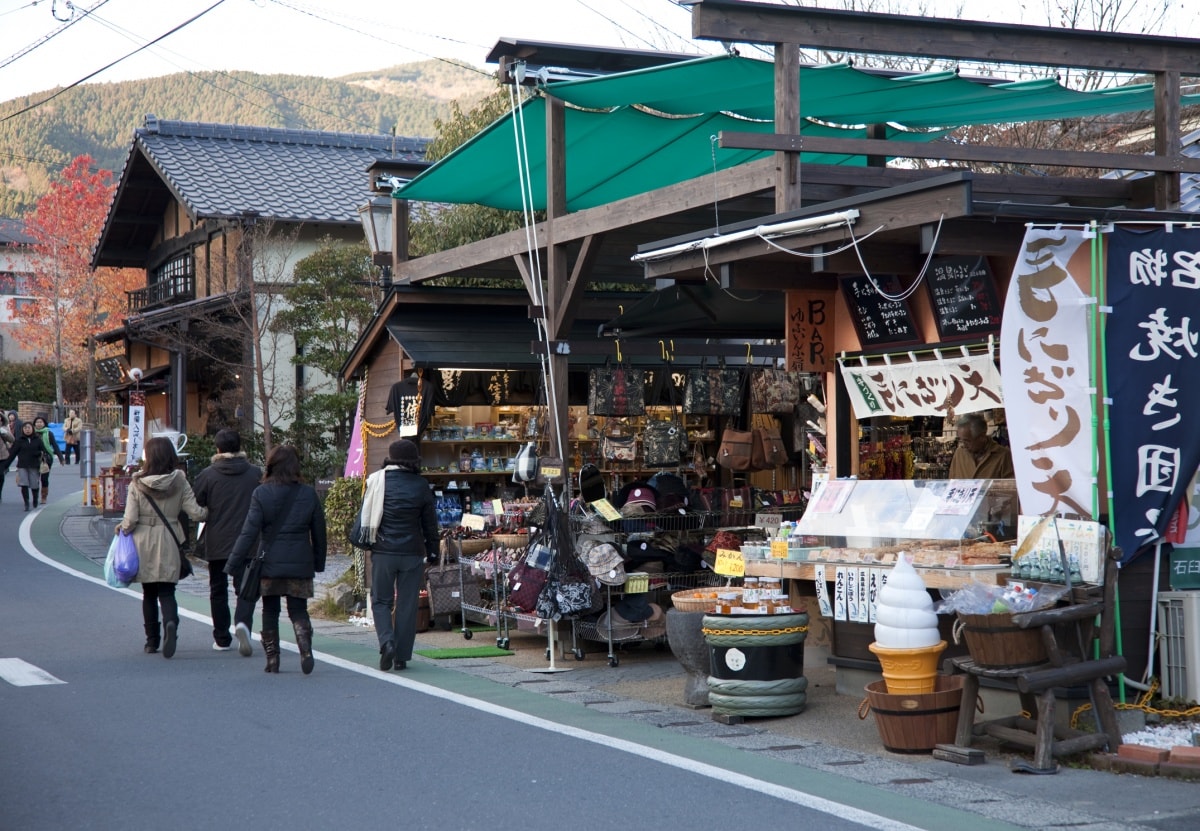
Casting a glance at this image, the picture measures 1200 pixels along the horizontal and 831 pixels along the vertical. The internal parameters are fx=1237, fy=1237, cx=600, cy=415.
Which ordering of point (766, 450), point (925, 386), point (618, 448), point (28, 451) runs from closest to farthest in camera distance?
point (925, 386) < point (766, 450) < point (618, 448) < point (28, 451)

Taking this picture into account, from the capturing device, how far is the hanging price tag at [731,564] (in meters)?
9.64

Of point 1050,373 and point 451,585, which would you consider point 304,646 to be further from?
point 1050,373

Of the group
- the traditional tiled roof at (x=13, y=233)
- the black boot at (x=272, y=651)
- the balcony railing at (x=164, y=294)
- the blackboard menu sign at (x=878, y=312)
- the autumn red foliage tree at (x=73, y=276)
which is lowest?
the black boot at (x=272, y=651)

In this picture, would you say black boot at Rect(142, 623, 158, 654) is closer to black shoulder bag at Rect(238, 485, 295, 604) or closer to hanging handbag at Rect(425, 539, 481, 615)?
black shoulder bag at Rect(238, 485, 295, 604)

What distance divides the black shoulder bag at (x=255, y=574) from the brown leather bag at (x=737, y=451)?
562 centimetres

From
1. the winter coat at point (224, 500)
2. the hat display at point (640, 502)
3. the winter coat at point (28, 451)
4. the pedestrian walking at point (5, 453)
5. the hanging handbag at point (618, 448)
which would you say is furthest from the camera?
the pedestrian walking at point (5, 453)

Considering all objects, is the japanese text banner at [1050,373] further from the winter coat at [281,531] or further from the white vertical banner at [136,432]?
the white vertical banner at [136,432]

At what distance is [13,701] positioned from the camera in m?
8.87

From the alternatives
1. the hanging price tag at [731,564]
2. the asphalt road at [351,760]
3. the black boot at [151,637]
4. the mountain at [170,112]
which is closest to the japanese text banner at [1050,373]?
the hanging price tag at [731,564]

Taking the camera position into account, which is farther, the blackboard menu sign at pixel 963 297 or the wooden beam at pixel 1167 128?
the wooden beam at pixel 1167 128

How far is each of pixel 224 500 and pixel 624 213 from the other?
14.8 feet

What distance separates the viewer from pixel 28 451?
26.1 meters

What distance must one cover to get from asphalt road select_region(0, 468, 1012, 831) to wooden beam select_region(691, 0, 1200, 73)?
4.86 metres

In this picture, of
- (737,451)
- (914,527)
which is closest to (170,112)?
(737,451)
